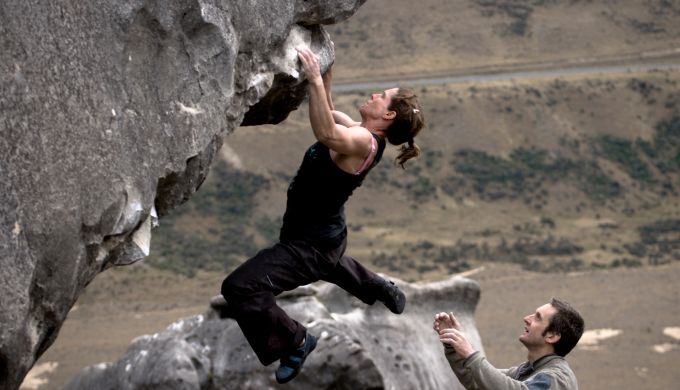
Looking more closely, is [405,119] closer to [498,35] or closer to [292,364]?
[292,364]

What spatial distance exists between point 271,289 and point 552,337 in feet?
5.51

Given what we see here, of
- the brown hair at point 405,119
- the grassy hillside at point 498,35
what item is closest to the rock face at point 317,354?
the brown hair at point 405,119

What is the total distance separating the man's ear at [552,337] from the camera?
17.9 feet

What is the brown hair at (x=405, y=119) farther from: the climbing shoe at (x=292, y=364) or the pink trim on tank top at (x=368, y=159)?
the climbing shoe at (x=292, y=364)

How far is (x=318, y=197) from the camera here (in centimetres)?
642

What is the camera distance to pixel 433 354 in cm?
1273

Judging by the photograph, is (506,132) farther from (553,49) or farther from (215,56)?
(215,56)

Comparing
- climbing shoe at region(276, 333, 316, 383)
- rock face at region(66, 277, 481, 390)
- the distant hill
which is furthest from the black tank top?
the distant hill

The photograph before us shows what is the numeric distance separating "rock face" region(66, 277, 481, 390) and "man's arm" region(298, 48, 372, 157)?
5171mm

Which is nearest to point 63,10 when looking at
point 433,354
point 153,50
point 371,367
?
point 153,50

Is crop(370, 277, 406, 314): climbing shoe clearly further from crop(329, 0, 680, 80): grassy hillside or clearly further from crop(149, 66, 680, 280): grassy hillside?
crop(329, 0, 680, 80): grassy hillside

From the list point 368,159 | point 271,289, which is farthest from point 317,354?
point 368,159

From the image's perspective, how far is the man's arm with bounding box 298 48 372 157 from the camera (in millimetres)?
6070

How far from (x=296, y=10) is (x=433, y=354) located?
671cm
